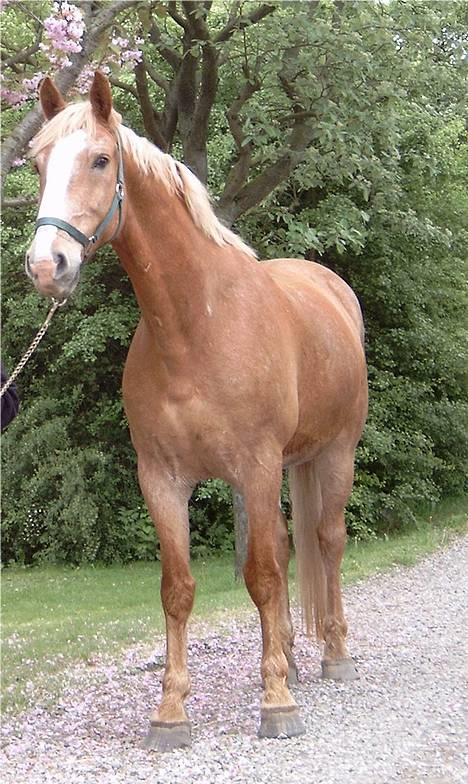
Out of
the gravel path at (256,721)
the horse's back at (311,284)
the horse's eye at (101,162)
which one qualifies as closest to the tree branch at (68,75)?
the horse's eye at (101,162)

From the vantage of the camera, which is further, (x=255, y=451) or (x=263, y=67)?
(x=263, y=67)

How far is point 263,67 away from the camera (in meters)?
9.41

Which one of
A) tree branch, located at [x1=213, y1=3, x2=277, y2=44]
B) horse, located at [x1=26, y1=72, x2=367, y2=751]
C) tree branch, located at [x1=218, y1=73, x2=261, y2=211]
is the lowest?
horse, located at [x1=26, y1=72, x2=367, y2=751]

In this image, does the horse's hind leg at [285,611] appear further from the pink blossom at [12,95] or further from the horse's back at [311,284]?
the pink blossom at [12,95]

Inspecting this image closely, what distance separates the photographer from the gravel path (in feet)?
13.6

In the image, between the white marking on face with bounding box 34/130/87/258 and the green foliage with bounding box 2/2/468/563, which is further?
the green foliage with bounding box 2/2/468/563

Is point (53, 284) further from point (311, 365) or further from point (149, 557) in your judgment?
point (149, 557)

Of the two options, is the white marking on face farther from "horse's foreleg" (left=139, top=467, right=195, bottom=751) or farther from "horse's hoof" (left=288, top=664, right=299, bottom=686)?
"horse's hoof" (left=288, top=664, right=299, bottom=686)

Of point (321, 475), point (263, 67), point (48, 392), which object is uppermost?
point (263, 67)

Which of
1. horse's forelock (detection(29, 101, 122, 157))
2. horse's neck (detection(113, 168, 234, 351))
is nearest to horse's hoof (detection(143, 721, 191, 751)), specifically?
horse's neck (detection(113, 168, 234, 351))

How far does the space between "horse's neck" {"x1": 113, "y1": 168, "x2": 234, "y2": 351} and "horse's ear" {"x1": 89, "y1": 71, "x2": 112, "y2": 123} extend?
11.9 inches

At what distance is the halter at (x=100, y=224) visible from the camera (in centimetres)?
393

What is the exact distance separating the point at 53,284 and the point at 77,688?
2869 mm

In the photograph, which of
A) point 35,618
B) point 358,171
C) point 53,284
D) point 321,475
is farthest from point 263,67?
point 53,284
